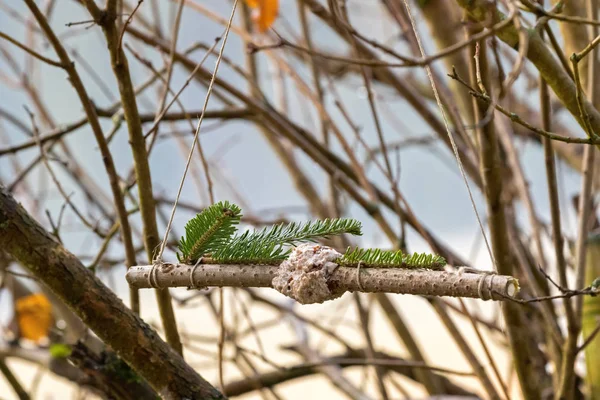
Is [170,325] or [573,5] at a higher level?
[573,5]

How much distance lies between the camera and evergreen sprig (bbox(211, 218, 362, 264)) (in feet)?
1.52

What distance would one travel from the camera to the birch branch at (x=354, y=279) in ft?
1.23

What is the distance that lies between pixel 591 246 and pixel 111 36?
0.93 meters

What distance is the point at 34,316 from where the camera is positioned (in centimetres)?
168

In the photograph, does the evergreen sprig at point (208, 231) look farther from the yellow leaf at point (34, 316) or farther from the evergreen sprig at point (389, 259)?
the yellow leaf at point (34, 316)

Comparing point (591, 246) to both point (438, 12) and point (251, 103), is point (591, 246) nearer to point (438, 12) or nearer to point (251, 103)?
point (438, 12)

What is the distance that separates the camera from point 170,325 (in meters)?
0.84

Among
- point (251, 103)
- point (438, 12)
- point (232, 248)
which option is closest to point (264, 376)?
point (251, 103)

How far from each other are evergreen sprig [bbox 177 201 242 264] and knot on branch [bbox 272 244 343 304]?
0.19ft

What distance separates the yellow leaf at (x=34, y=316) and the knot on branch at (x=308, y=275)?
1.38 m

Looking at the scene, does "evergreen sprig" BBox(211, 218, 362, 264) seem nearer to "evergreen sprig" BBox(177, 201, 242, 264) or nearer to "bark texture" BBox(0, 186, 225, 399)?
"evergreen sprig" BBox(177, 201, 242, 264)

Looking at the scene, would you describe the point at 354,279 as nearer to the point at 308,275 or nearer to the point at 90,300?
the point at 308,275

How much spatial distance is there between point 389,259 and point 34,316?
1.48 metres

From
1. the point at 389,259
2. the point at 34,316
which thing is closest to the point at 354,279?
the point at 389,259
